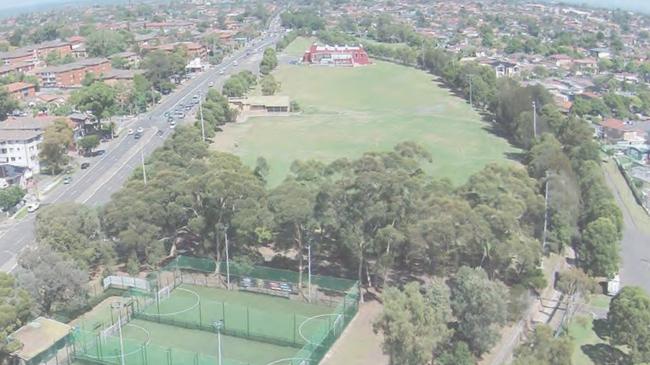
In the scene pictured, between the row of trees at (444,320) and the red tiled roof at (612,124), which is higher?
the row of trees at (444,320)

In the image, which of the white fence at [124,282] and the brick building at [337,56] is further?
the brick building at [337,56]

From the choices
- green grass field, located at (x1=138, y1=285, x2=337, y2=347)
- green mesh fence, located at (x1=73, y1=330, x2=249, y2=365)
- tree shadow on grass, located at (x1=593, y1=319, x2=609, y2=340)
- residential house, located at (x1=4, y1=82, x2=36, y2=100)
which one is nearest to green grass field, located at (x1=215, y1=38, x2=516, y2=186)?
green grass field, located at (x1=138, y1=285, x2=337, y2=347)

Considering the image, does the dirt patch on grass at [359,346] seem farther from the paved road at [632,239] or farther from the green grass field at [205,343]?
Result: the paved road at [632,239]

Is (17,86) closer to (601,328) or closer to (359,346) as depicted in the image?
(359,346)

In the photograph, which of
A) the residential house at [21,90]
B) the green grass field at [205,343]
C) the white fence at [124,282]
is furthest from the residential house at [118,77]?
the green grass field at [205,343]

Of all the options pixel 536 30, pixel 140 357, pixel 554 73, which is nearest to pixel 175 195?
pixel 140 357

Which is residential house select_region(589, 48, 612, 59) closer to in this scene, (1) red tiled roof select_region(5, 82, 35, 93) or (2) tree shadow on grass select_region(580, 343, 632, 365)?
(1) red tiled roof select_region(5, 82, 35, 93)
